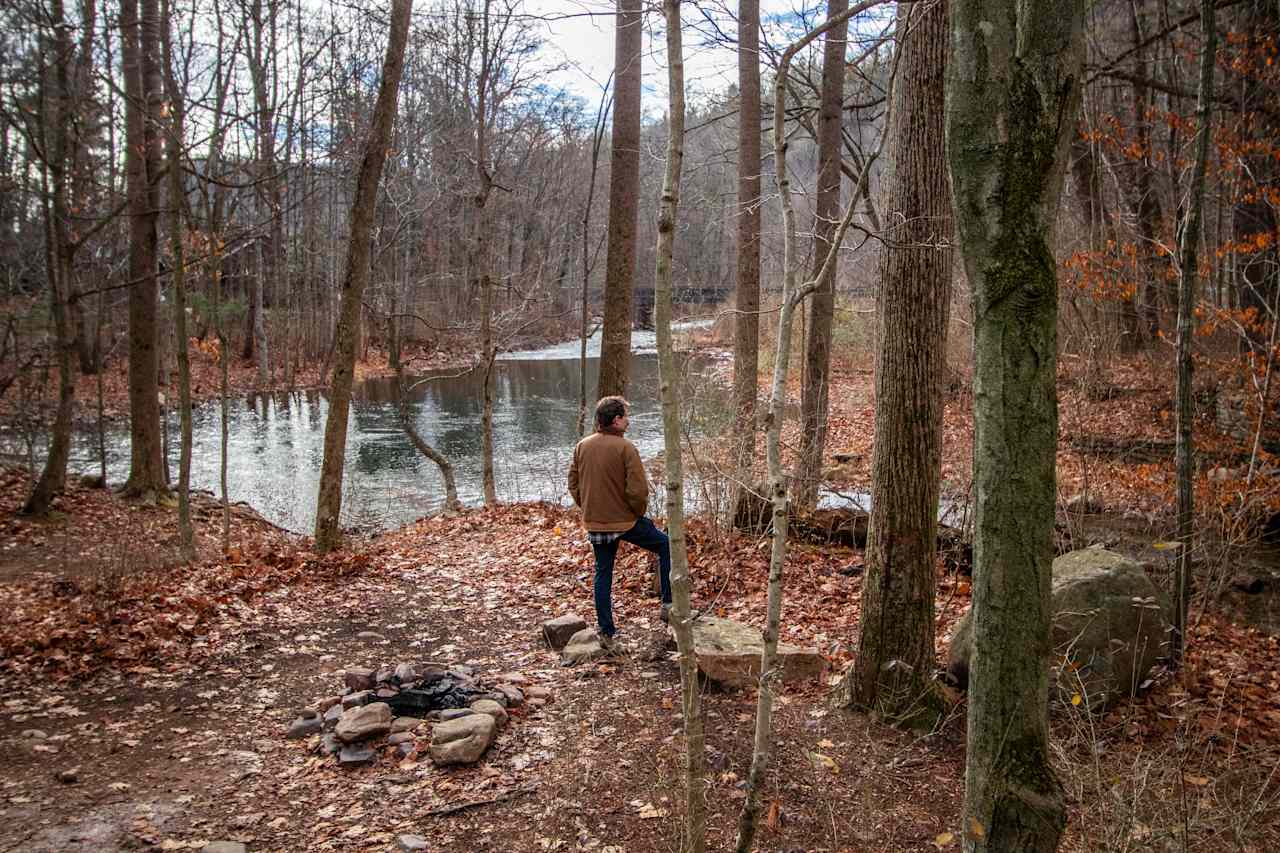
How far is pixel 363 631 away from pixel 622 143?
7018mm

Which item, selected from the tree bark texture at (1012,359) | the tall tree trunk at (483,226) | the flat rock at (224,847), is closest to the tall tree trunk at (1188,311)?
the tree bark texture at (1012,359)

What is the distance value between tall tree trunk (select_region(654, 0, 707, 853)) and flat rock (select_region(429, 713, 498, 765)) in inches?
65.4

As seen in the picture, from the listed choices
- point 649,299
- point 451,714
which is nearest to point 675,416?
point 451,714

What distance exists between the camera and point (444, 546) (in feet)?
36.3

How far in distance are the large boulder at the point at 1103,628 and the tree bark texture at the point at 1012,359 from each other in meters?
2.79

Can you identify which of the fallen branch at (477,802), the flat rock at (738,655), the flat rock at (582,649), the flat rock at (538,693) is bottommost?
the fallen branch at (477,802)

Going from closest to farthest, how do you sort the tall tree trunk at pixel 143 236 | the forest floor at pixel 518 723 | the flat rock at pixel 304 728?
1. the forest floor at pixel 518 723
2. the flat rock at pixel 304 728
3. the tall tree trunk at pixel 143 236

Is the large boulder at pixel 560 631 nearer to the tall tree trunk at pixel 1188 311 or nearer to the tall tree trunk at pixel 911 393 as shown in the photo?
the tall tree trunk at pixel 911 393

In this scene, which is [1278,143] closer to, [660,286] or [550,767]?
[660,286]

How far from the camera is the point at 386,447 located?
20172 mm

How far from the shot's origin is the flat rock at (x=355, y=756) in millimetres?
4770

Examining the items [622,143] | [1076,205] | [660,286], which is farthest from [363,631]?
[1076,205]

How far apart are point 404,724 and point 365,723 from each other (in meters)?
0.23

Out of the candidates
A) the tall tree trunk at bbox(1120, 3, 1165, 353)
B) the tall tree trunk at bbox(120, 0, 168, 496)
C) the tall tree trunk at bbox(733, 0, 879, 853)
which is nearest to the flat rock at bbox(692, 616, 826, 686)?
the tall tree trunk at bbox(733, 0, 879, 853)
